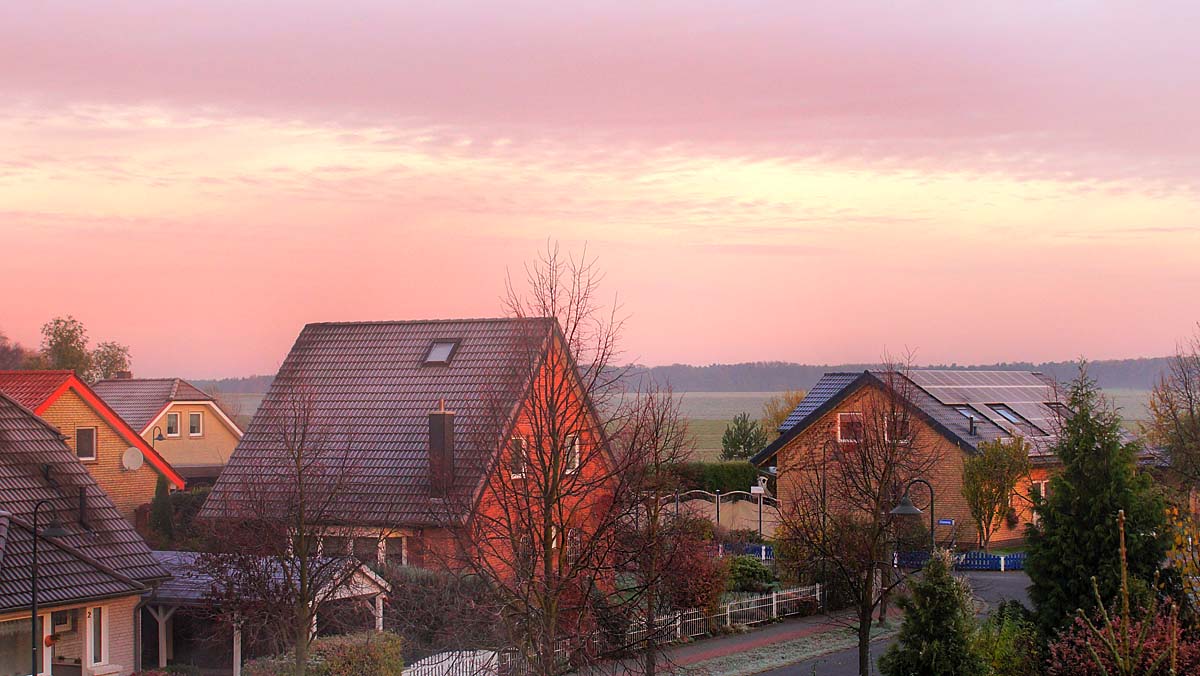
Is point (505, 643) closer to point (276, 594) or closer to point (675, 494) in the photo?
point (276, 594)

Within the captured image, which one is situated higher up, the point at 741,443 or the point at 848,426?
the point at 848,426

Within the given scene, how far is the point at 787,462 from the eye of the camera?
48750mm

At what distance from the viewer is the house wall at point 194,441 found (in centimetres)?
6038

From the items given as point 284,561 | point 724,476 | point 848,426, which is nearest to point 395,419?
point 284,561

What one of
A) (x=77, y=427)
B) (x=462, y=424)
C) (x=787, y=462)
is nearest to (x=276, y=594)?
(x=462, y=424)

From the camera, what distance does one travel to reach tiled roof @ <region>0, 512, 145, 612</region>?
20.8 m

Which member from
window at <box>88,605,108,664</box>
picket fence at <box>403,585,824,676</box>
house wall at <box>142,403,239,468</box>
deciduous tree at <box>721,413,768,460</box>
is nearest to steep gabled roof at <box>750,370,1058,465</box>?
picket fence at <box>403,585,824,676</box>

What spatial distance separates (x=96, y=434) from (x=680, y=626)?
25451 mm

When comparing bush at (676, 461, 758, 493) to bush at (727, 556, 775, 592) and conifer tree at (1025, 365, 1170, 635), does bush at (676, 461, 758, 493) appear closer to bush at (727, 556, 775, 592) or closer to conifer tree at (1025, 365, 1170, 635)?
bush at (727, 556, 775, 592)

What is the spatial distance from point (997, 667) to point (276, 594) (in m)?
12.4

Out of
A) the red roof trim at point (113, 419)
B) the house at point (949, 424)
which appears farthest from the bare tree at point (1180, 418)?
the red roof trim at point (113, 419)

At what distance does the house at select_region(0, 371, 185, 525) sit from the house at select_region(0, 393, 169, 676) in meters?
16.6

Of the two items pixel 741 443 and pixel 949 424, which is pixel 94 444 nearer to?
pixel 949 424

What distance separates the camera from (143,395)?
6200cm
